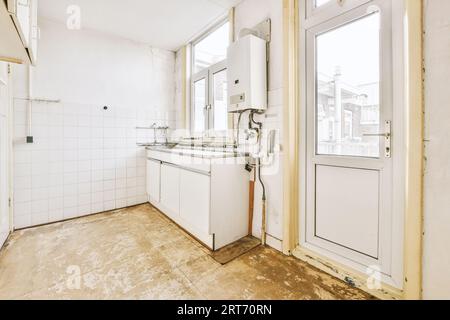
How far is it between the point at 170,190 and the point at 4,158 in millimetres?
1710

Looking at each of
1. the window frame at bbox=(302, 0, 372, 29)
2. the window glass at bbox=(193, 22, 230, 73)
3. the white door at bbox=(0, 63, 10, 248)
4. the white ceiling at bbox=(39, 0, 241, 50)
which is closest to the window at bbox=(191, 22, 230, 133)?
the window glass at bbox=(193, 22, 230, 73)

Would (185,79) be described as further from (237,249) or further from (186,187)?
(237,249)

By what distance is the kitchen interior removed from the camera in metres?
1.50

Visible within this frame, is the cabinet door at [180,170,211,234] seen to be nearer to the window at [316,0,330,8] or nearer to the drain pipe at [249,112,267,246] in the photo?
the drain pipe at [249,112,267,246]

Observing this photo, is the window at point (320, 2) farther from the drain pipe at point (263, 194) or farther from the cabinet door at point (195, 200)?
the cabinet door at point (195, 200)

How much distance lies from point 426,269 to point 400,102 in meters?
1.00

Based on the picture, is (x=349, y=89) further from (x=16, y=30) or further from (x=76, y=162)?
(x=76, y=162)

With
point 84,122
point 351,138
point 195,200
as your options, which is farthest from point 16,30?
point 351,138

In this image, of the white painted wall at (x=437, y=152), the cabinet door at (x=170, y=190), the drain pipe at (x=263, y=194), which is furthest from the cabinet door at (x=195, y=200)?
the white painted wall at (x=437, y=152)

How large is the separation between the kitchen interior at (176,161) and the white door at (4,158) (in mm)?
37

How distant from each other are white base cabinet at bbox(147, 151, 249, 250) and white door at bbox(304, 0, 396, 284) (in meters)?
0.66
